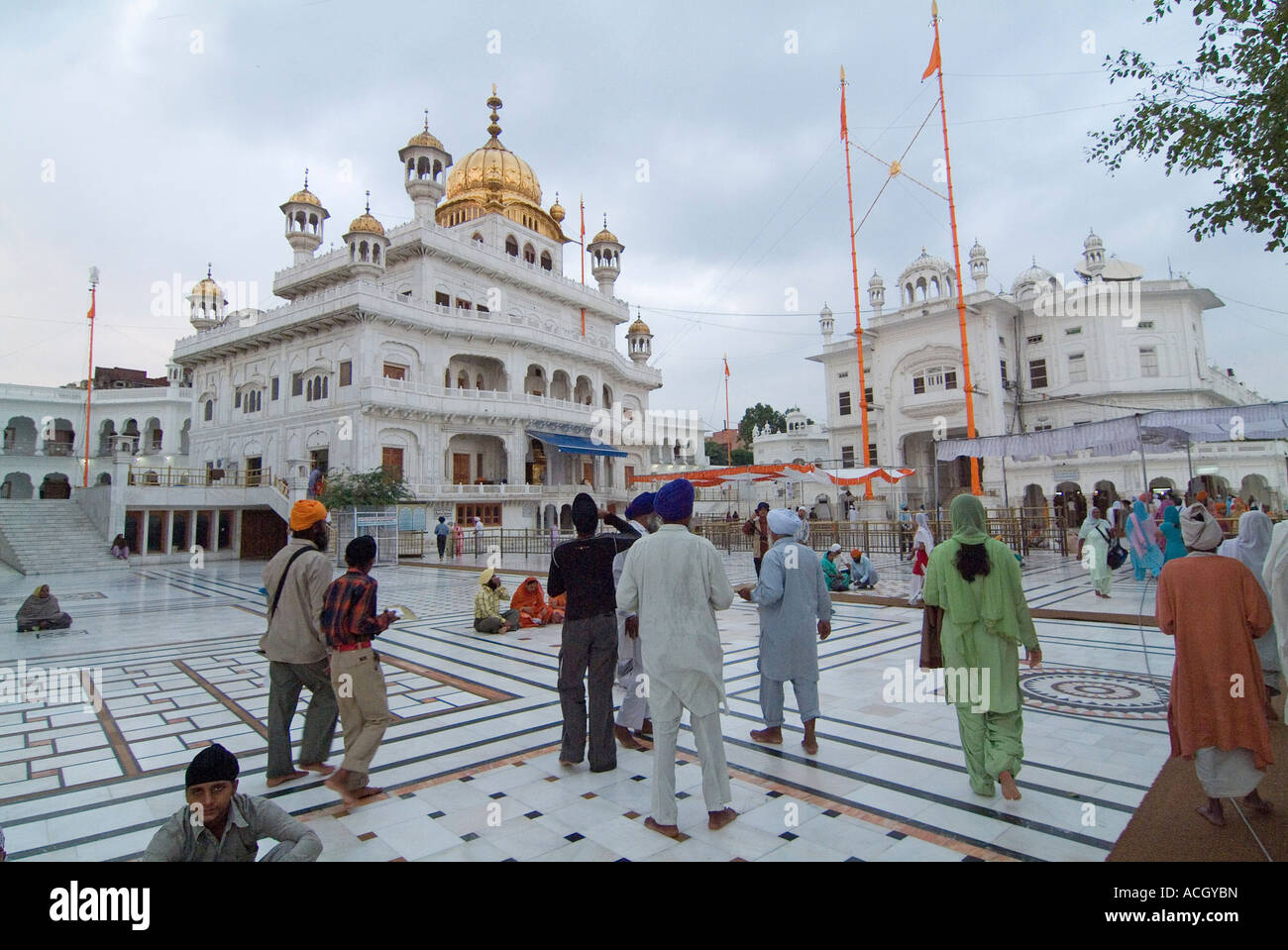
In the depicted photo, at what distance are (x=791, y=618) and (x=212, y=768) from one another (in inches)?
116

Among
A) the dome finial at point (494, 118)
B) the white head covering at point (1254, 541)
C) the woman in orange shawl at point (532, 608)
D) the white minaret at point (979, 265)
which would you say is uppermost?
the dome finial at point (494, 118)

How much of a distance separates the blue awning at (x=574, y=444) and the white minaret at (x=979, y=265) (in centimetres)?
1784

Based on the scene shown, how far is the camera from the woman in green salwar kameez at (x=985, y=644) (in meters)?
3.35

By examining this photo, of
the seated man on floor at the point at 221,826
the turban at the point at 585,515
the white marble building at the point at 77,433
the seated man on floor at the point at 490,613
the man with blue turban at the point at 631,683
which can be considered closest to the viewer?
the seated man on floor at the point at 221,826

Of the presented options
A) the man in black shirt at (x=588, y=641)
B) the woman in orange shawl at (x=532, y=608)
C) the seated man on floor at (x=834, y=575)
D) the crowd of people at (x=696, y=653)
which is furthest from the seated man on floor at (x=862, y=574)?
the man in black shirt at (x=588, y=641)

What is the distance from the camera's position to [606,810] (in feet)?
11.0

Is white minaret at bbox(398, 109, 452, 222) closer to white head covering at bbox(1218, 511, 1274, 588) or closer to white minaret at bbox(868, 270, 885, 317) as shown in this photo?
white minaret at bbox(868, 270, 885, 317)

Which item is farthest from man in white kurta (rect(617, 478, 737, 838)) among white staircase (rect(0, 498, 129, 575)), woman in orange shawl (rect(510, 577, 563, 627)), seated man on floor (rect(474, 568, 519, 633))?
white staircase (rect(0, 498, 129, 575))

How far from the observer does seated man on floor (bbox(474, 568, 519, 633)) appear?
8.45 metres

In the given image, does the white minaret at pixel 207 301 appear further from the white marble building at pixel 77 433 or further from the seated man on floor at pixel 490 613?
the seated man on floor at pixel 490 613

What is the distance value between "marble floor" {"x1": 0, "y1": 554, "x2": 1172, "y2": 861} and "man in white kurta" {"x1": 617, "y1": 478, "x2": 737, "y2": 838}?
0.21m

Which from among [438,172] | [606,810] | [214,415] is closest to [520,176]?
[438,172]
